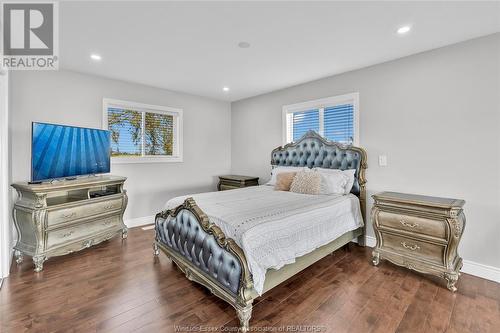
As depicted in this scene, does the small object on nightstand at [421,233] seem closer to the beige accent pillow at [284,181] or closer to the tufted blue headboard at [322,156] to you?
the tufted blue headboard at [322,156]

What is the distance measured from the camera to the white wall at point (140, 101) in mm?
3156

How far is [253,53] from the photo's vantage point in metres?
2.92

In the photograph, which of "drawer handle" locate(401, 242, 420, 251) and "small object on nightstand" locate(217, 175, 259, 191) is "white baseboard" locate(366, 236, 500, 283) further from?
"small object on nightstand" locate(217, 175, 259, 191)

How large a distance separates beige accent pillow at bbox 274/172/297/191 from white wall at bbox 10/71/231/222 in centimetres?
211

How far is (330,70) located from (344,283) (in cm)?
284

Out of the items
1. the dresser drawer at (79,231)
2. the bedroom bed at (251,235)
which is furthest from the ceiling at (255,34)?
the dresser drawer at (79,231)

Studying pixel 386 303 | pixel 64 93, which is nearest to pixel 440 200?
pixel 386 303

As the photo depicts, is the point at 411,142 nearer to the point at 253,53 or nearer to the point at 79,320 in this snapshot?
the point at 253,53

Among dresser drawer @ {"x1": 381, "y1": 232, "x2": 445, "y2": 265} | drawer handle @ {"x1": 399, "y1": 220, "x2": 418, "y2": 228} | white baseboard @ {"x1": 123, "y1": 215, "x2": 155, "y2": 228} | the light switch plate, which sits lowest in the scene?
white baseboard @ {"x1": 123, "y1": 215, "x2": 155, "y2": 228}

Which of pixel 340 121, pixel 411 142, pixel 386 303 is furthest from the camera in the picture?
pixel 340 121

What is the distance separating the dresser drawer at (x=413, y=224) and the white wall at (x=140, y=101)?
3.56 metres

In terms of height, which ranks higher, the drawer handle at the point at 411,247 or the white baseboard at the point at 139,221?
the drawer handle at the point at 411,247

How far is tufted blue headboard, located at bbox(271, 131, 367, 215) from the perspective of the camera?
133 inches

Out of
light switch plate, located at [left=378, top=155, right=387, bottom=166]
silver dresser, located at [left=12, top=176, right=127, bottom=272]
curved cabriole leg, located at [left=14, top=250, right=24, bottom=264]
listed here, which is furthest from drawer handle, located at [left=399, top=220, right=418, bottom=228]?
curved cabriole leg, located at [left=14, top=250, right=24, bottom=264]
